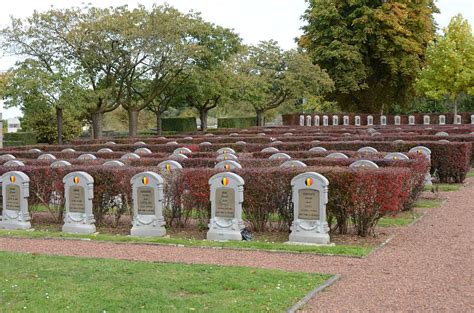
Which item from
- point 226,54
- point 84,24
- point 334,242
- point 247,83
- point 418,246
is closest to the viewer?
point 418,246

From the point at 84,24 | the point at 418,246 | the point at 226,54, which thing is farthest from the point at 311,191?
the point at 226,54

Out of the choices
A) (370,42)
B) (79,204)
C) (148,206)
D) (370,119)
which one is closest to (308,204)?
(148,206)

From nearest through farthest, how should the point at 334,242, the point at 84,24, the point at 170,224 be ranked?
the point at 334,242
the point at 170,224
the point at 84,24

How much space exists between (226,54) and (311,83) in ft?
28.9

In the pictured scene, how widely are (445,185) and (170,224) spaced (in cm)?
937

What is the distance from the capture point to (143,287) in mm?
7418

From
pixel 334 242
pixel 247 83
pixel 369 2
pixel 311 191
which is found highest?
pixel 369 2

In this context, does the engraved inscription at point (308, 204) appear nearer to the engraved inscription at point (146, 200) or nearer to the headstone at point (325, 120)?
the engraved inscription at point (146, 200)

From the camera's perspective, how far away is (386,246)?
1011 centimetres

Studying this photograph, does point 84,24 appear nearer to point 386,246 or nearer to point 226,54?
point 226,54

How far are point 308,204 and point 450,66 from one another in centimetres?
3713

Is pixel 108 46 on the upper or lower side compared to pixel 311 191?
upper

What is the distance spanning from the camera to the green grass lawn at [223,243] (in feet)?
31.7

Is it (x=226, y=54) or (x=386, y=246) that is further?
(x=226, y=54)
